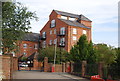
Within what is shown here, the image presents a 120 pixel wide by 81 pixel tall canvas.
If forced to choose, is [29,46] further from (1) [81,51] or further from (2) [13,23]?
(2) [13,23]

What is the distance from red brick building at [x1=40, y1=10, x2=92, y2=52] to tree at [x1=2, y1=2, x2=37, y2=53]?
38988 mm

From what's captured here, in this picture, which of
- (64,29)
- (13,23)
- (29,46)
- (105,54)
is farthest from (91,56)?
(29,46)

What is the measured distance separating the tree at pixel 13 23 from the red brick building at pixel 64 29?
39.0 metres

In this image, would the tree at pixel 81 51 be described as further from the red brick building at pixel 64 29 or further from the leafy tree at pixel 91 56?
the red brick building at pixel 64 29

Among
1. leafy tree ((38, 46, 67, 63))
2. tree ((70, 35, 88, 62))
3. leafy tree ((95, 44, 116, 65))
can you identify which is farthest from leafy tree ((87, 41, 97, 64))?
leafy tree ((38, 46, 67, 63))

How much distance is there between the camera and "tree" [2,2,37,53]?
1050 centimetres

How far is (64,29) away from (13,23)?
43.0 meters

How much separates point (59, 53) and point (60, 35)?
473 inches

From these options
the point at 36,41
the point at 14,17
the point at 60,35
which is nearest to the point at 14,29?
the point at 14,17

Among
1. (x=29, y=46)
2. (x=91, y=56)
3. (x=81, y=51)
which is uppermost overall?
(x=29, y=46)

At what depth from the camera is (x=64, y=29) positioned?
53.9m

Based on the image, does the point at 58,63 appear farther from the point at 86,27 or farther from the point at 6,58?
the point at 6,58

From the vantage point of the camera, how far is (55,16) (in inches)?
2245

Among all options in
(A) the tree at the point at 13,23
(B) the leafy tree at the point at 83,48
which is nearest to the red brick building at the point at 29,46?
(B) the leafy tree at the point at 83,48
